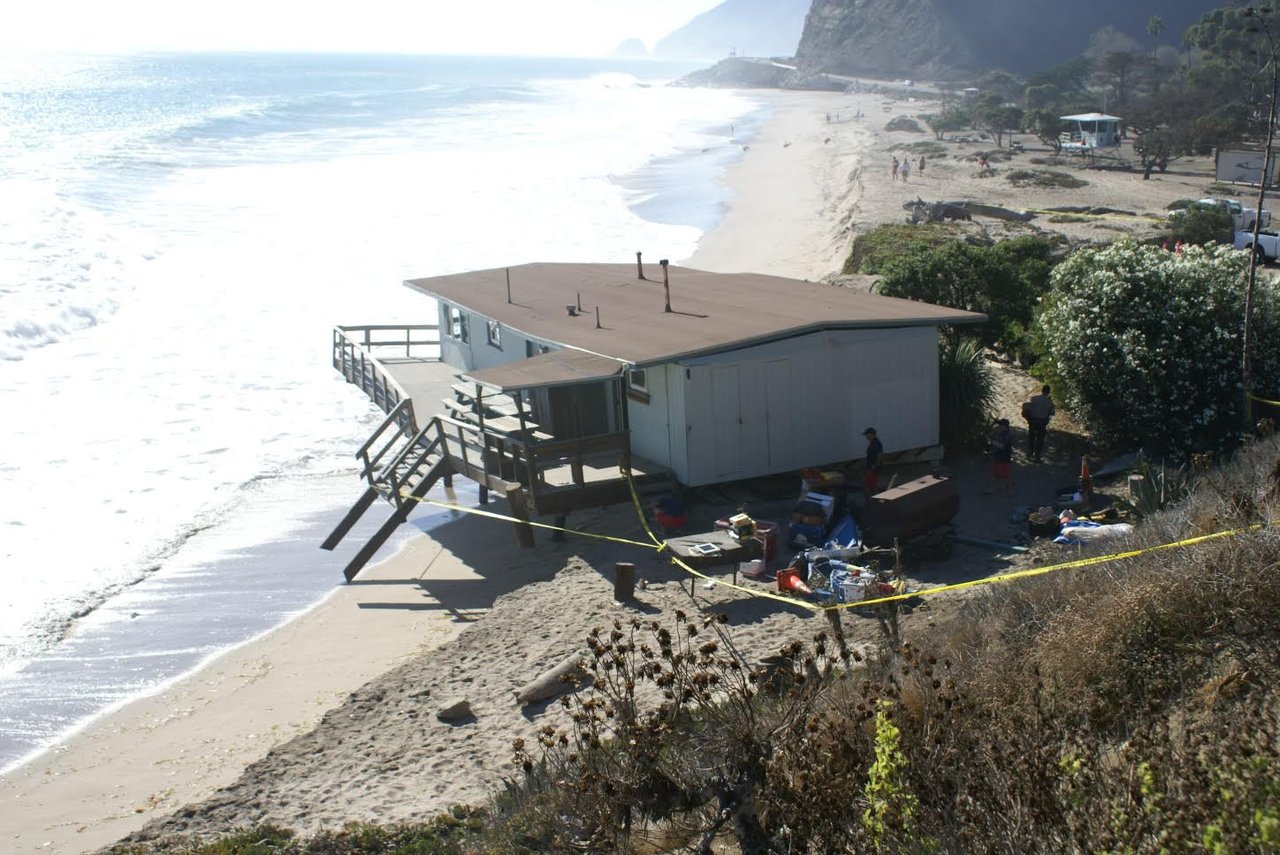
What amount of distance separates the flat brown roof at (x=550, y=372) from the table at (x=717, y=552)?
2833mm

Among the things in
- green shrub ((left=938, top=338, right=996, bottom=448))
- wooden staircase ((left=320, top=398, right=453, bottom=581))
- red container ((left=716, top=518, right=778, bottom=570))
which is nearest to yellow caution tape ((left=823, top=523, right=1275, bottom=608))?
red container ((left=716, top=518, right=778, bottom=570))

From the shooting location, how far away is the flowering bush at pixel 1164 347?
704 inches

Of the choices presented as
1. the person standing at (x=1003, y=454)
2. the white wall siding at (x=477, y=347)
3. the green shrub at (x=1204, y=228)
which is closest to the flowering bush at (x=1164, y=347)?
the person standing at (x=1003, y=454)

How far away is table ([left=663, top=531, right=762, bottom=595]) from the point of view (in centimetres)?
1438

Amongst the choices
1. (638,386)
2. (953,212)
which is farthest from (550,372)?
(953,212)

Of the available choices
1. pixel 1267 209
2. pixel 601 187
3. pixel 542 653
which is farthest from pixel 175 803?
pixel 601 187

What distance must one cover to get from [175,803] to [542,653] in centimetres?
393

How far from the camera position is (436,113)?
130m

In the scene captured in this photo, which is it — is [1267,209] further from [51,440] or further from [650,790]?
[650,790]

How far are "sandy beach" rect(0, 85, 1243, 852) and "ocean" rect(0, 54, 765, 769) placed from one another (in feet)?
2.76

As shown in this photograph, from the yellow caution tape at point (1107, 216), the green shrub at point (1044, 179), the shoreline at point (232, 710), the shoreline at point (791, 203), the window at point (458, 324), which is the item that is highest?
the window at point (458, 324)

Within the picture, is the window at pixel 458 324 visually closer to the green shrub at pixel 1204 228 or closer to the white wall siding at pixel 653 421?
the white wall siding at pixel 653 421

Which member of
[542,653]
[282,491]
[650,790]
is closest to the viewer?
[650,790]

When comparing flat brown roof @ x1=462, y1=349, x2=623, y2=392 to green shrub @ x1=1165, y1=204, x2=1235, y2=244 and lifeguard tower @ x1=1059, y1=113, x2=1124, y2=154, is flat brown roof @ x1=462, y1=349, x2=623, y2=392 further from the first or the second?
lifeguard tower @ x1=1059, y1=113, x2=1124, y2=154
